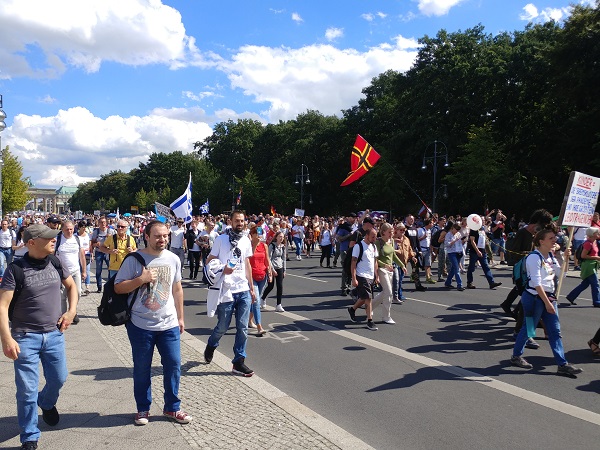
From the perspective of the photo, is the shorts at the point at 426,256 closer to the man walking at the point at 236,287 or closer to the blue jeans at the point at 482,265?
the blue jeans at the point at 482,265

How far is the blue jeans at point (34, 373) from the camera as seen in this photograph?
12.6 feet

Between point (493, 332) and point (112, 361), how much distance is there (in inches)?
218

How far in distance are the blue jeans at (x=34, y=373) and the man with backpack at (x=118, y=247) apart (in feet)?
16.9

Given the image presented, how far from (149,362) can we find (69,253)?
16.9 feet

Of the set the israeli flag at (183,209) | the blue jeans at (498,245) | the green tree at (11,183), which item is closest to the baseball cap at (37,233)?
the israeli flag at (183,209)

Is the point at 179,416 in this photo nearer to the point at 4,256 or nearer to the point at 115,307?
the point at 115,307

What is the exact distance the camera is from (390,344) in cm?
755

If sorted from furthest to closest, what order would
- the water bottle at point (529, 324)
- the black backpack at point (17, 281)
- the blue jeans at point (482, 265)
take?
the blue jeans at point (482, 265)
the water bottle at point (529, 324)
the black backpack at point (17, 281)

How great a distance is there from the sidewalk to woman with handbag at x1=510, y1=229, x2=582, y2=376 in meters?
2.92

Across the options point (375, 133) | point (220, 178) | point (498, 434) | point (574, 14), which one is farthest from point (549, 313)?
point (220, 178)

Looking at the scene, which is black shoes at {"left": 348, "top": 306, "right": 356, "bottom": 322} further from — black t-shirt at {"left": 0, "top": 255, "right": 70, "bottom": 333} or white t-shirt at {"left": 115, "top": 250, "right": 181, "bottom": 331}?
black t-shirt at {"left": 0, "top": 255, "right": 70, "bottom": 333}

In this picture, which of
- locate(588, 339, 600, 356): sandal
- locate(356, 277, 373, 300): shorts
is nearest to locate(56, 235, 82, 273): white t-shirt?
locate(356, 277, 373, 300): shorts

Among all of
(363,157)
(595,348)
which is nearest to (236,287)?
(595,348)

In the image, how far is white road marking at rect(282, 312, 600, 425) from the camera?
16.2ft
